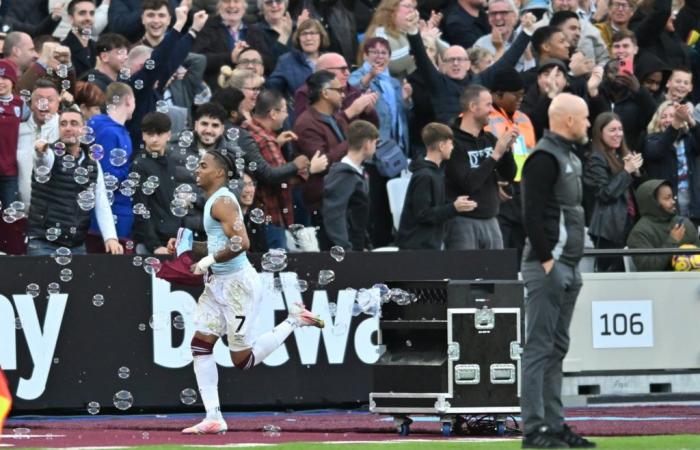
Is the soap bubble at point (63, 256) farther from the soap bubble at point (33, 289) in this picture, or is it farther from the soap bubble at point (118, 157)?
the soap bubble at point (118, 157)

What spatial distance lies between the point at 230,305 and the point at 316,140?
13.5 ft

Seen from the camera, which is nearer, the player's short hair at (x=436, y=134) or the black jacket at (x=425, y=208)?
the player's short hair at (x=436, y=134)

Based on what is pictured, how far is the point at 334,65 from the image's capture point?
61.1 ft

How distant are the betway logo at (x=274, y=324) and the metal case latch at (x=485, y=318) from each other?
237 cm

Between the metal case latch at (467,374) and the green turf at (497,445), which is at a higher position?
the metal case latch at (467,374)

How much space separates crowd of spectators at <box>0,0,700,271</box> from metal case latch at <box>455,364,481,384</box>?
8.02 ft

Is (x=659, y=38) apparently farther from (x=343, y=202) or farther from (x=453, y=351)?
(x=453, y=351)

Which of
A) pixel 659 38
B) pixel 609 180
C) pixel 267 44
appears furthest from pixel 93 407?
pixel 659 38

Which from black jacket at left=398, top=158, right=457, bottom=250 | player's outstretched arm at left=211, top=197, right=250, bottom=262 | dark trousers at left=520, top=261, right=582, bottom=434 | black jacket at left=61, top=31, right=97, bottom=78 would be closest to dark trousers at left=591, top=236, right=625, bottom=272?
black jacket at left=398, top=158, right=457, bottom=250

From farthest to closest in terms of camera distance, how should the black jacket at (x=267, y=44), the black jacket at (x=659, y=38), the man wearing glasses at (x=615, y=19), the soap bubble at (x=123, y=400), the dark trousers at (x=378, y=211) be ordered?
the man wearing glasses at (x=615, y=19), the black jacket at (x=659, y=38), the black jacket at (x=267, y=44), the dark trousers at (x=378, y=211), the soap bubble at (x=123, y=400)

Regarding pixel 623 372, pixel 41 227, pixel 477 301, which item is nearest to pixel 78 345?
pixel 41 227

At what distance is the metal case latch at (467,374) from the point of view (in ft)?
46.3

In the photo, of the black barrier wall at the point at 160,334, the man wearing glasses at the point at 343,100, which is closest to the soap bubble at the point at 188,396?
the black barrier wall at the point at 160,334

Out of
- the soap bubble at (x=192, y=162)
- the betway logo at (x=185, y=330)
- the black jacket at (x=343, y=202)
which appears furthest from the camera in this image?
the black jacket at (x=343, y=202)
